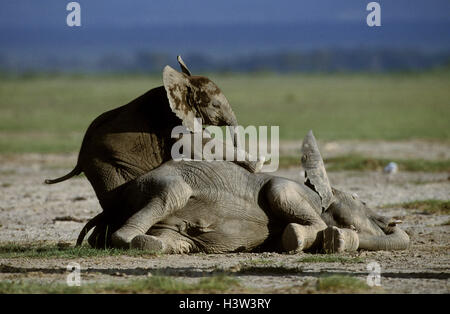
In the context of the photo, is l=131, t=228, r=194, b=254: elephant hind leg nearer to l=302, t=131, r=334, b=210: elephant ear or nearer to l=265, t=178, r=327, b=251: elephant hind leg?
l=265, t=178, r=327, b=251: elephant hind leg

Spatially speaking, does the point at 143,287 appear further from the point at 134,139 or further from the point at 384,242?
the point at 384,242

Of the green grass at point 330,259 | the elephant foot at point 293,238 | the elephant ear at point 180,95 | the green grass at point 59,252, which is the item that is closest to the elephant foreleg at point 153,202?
the green grass at point 59,252

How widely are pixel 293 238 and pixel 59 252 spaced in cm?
222

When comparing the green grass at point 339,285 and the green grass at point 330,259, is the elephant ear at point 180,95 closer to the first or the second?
the green grass at point 330,259

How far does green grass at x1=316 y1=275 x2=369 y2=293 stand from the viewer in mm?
7586

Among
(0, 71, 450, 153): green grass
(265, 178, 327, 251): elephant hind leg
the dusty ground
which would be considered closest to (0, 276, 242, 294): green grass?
the dusty ground

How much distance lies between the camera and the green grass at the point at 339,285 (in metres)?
7.59

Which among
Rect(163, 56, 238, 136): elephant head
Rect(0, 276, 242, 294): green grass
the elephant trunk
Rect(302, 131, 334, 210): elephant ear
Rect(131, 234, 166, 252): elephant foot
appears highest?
Rect(163, 56, 238, 136): elephant head

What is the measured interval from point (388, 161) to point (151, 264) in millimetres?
9989

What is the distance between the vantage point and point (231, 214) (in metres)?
9.55

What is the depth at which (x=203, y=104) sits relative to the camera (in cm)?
1037

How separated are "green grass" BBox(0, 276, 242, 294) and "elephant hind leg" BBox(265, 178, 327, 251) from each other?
6.34 feet

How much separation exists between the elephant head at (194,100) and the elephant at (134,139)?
0.4 inches

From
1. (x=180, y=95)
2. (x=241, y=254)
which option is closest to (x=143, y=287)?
(x=241, y=254)
